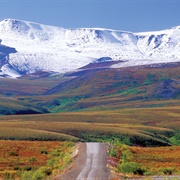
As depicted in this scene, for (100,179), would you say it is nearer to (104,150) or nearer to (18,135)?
(104,150)

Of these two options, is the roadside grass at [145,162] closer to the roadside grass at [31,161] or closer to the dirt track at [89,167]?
the dirt track at [89,167]

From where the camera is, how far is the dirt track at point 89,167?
38.4 metres

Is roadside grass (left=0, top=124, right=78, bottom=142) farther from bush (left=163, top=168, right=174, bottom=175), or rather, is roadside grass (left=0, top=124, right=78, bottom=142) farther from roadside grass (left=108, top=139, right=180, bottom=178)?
bush (left=163, top=168, right=174, bottom=175)

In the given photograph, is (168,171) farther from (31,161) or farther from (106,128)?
(106,128)

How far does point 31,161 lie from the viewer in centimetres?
5700

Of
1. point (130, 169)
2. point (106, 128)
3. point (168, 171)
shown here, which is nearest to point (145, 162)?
point (168, 171)

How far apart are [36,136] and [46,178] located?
65.9 metres

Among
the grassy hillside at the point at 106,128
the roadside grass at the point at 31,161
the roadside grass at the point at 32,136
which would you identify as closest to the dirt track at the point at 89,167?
the roadside grass at the point at 31,161

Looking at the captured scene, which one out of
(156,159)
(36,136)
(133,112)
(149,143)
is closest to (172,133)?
(149,143)

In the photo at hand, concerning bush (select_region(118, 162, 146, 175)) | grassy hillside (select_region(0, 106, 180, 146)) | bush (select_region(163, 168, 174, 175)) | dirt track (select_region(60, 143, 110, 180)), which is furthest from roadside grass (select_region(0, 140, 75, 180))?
grassy hillside (select_region(0, 106, 180, 146))

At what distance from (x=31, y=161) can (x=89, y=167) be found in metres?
14.3

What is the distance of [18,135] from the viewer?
104938mm

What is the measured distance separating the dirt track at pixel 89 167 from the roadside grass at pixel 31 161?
134cm

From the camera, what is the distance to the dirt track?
38375mm
